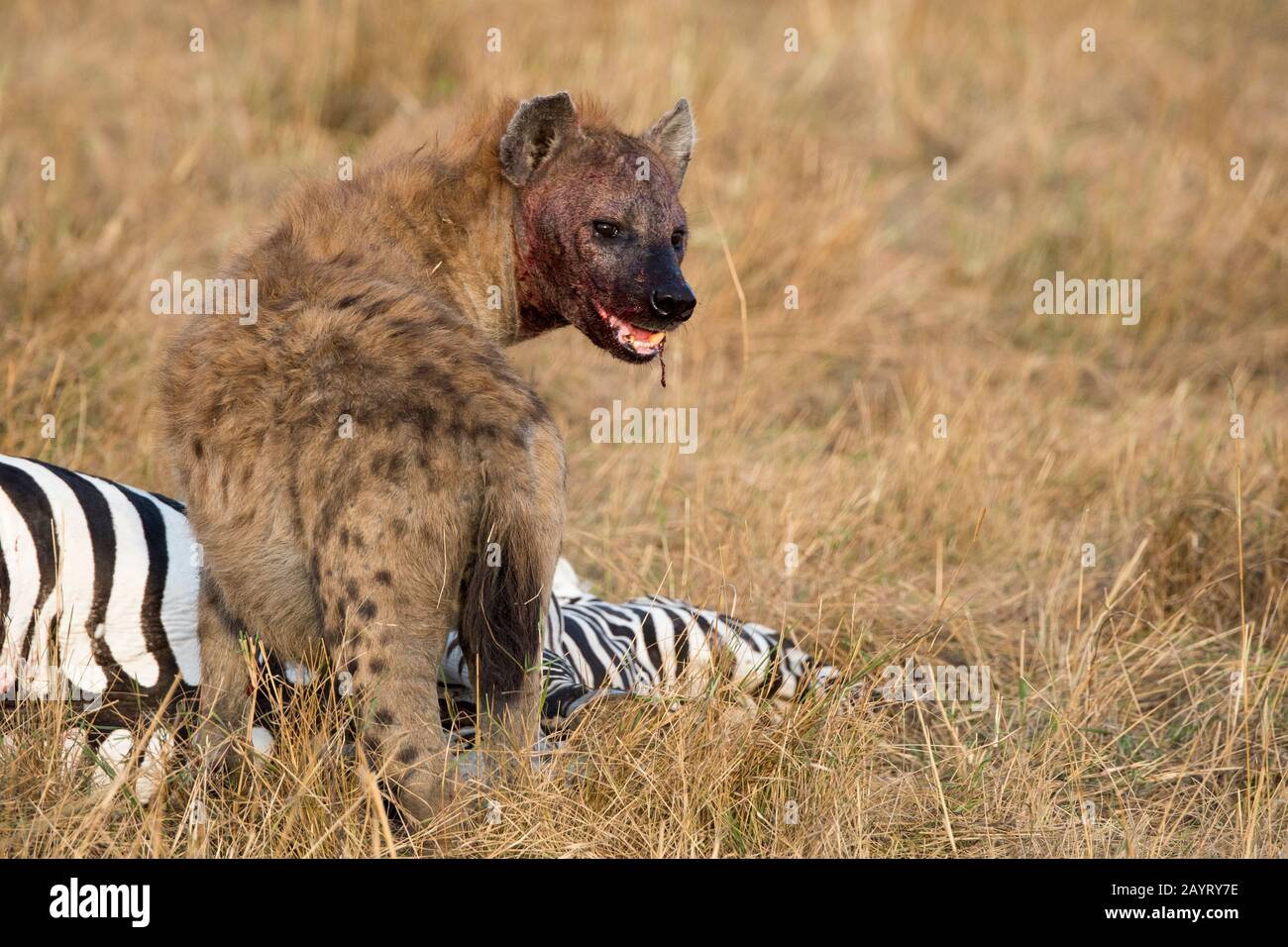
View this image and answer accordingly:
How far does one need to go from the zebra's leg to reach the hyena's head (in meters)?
1.22

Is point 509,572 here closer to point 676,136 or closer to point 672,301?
point 672,301

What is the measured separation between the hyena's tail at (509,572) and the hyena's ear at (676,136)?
172 cm

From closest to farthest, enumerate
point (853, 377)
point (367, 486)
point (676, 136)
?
point (367, 486)
point (676, 136)
point (853, 377)

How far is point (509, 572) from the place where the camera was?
298 cm

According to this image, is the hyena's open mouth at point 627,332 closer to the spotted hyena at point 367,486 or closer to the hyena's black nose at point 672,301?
the hyena's black nose at point 672,301

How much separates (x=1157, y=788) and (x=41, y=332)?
172 inches

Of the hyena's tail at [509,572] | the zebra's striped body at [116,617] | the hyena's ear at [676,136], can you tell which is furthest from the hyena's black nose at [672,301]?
the hyena's tail at [509,572]

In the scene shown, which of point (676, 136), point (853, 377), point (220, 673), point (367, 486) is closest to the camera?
point (367, 486)

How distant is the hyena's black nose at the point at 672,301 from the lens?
3.97 m

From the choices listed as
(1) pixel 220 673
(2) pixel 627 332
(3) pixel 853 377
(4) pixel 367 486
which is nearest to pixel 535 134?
(2) pixel 627 332

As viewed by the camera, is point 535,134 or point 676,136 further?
point 676,136

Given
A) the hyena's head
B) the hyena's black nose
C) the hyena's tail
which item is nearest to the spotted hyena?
the hyena's tail

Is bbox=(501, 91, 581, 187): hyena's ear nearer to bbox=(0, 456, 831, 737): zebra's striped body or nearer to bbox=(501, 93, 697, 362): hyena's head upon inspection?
bbox=(501, 93, 697, 362): hyena's head

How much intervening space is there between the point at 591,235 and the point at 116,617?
5.10 ft
